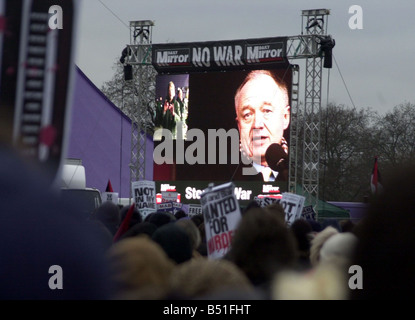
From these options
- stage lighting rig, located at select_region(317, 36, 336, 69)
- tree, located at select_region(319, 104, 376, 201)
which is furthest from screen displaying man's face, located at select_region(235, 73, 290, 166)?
tree, located at select_region(319, 104, 376, 201)

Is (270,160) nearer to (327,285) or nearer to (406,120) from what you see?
(406,120)

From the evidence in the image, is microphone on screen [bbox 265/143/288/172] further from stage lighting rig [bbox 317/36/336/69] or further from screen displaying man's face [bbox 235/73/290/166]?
stage lighting rig [bbox 317/36/336/69]

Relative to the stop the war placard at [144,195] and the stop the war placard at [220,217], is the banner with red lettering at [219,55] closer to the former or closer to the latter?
the stop the war placard at [144,195]

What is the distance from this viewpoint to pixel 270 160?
24.6 meters

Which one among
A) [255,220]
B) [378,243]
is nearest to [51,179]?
[378,243]

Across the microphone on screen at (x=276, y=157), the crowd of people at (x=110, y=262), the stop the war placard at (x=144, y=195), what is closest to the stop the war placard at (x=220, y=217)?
the crowd of people at (x=110, y=262)

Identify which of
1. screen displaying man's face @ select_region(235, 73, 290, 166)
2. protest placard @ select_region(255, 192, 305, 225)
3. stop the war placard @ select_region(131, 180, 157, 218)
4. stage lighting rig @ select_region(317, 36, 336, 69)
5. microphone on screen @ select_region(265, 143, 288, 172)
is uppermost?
stage lighting rig @ select_region(317, 36, 336, 69)

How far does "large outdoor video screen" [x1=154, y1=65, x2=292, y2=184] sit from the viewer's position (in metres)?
24.4

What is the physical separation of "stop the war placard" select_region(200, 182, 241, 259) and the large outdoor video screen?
18266 mm

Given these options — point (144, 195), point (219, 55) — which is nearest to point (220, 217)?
point (144, 195)

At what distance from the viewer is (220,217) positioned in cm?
540

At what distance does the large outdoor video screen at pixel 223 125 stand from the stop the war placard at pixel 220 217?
18.3m

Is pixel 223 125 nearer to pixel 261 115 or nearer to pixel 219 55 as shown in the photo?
pixel 261 115
